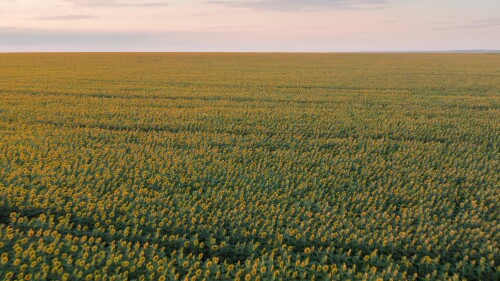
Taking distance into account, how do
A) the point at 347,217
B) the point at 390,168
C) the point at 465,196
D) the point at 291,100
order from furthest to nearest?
the point at 291,100, the point at 390,168, the point at 465,196, the point at 347,217

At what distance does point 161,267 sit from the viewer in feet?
16.1

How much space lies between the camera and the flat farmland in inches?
204

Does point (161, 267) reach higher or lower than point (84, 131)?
lower

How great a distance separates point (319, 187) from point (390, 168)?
2.25 metres

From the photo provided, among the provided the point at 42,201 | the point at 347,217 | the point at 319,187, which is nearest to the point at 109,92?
the point at 42,201

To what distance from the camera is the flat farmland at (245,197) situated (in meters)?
5.18

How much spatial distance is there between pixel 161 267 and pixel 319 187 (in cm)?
390

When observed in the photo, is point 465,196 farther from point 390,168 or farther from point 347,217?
point 347,217

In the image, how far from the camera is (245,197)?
277 inches

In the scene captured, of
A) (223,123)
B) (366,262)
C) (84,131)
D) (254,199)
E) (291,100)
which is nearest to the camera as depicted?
(366,262)

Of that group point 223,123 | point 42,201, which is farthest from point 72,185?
point 223,123

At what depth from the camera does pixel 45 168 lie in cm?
770

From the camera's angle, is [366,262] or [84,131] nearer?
[366,262]

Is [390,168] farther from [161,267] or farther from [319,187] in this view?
[161,267]
